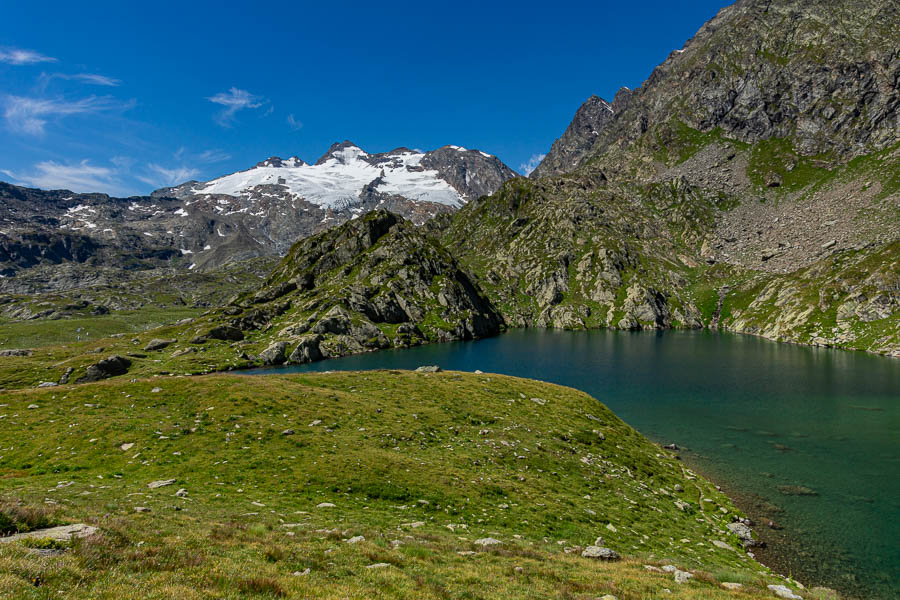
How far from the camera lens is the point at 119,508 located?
17.5 m

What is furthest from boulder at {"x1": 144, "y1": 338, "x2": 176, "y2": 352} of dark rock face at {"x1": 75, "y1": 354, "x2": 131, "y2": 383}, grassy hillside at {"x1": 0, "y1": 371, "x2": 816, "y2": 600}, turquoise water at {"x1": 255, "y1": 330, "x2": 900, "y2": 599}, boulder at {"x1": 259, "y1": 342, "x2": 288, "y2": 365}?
grassy hillside at {"x1": 0, "y1": 371, "x2": 816, "y2": 600}

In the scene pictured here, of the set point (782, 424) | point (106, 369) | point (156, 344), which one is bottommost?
point (106, 369)

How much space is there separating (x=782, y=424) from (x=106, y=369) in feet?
505

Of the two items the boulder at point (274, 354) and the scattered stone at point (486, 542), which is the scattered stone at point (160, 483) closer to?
the scattered stone at point (486, 542)

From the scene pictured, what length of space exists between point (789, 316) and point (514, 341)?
12212cm

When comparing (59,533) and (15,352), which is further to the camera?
(15,352)

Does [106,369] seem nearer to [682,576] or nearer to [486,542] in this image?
[486,542]

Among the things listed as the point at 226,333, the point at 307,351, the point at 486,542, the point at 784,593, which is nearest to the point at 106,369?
the point at 226,333

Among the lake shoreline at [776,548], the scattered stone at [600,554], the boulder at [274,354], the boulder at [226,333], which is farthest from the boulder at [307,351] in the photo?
the scattered stone at [600,554]

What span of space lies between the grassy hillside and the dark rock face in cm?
8192

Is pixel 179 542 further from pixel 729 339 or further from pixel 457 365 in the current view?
pixel 729 339

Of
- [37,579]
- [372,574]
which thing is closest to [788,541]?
[372,574]

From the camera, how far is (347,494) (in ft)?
83.8

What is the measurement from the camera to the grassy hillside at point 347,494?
11.9 metres
